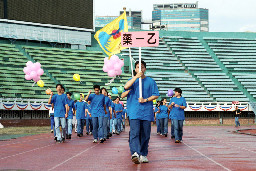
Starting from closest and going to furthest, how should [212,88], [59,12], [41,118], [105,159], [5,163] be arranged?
[5,163] → [105,159] → [41,118] → [59,12] → [212,88]

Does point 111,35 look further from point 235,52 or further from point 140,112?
point 235,52

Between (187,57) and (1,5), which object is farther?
(187,57)

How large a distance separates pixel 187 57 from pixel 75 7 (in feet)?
65.6

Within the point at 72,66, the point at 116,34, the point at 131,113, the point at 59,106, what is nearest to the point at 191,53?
the point at 72,66

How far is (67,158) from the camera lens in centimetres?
1205

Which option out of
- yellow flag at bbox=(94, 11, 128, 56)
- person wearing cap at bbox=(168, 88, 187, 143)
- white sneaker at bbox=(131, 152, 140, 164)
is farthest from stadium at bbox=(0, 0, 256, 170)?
white sneaker at bbox=(131, 152, 140, 164)

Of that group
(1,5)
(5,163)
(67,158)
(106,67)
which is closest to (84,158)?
(67,158)

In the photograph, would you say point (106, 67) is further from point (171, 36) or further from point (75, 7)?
point (171, 36)

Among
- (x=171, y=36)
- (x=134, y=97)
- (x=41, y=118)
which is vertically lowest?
(x=41, y=118)

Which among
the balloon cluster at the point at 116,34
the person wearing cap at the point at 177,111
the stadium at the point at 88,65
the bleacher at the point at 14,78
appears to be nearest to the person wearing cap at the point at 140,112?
the person wearing cap at the point at 177,111

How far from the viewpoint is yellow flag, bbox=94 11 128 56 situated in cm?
3812

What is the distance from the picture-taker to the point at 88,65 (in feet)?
216

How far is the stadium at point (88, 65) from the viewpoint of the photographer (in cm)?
5678

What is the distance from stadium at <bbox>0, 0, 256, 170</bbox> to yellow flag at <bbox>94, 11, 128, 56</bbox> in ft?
43.2
